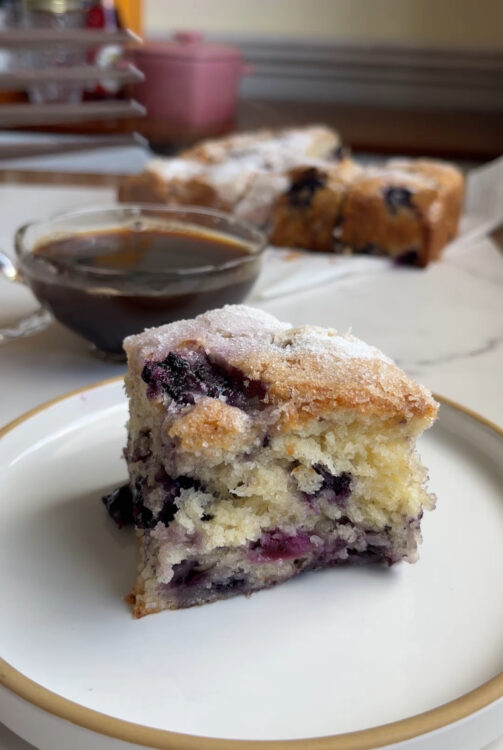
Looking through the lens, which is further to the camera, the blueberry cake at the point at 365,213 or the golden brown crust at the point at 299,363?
the blueberry cake at the point at 365,213

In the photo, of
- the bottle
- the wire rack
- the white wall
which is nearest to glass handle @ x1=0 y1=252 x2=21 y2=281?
the wire rack

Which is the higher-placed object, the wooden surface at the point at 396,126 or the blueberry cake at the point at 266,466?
the blueberry cake at the point at 266,466

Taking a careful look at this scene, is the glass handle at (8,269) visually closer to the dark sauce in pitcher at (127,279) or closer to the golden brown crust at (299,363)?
→ the dark sauce in pitcher at (127,279)

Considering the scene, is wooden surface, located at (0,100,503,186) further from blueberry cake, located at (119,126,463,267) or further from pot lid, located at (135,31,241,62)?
blueberry cake, located at (119,126,463,267)

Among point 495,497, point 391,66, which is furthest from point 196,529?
point 391,66

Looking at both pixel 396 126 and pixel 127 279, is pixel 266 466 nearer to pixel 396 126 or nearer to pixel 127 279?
pixel 127 279

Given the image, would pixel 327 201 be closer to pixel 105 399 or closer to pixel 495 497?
pixel 105 399

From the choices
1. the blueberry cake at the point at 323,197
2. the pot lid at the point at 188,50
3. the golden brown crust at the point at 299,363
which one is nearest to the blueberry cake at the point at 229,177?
the blueberry cake at the point at 323,197

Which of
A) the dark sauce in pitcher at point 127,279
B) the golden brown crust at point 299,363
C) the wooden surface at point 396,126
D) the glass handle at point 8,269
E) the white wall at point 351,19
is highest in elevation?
the white wall at point 351,19
